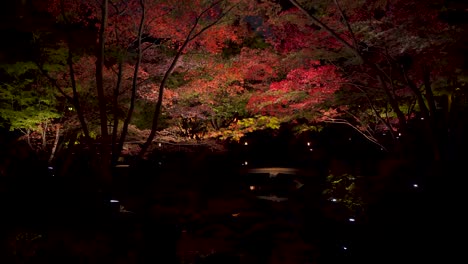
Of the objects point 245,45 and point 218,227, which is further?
point 245,45

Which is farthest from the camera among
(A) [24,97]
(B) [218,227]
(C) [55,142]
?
(C) [55,142]

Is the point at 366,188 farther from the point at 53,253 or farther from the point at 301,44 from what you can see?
the point at 53,253

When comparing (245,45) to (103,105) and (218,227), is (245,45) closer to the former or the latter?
(218,227)

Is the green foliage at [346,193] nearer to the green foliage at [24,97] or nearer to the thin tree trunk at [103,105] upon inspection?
the thin tree trunk at [103,105]

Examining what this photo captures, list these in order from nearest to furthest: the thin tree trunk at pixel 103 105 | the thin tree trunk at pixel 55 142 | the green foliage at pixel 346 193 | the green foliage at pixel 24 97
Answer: the thin tree trunk at pixel 103 105, the green foliage at pixel 346 193, the green foliage at pixel 24 97, the thin tree trunk at pixel 55 142

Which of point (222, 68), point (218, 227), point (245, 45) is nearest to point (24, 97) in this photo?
point (222, 68)

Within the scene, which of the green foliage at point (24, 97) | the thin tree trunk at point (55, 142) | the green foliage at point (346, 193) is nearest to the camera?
the green foliage at point (346, 193)

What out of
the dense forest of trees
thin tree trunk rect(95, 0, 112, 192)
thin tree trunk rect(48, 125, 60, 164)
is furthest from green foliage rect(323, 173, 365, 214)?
thin tree trunk rect(48, 125, 60, 164)

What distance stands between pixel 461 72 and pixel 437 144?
6.37 feet

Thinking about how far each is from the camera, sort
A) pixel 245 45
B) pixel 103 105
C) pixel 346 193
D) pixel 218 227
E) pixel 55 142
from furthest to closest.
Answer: pixel 245 45, pixel 55 142, pixel 218 227, pixel 346 193, pixel 103 105

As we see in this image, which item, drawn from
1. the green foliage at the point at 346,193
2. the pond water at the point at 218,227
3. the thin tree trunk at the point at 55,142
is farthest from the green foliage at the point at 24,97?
the green foliage at the point at 346,193

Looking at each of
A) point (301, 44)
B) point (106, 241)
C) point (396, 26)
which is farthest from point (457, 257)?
point (301, 44)

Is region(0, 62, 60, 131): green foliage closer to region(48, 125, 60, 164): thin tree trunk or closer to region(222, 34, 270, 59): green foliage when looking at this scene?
region(48, 125, 60, 164): thin tree trunk

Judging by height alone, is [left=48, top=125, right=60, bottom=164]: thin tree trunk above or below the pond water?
above
